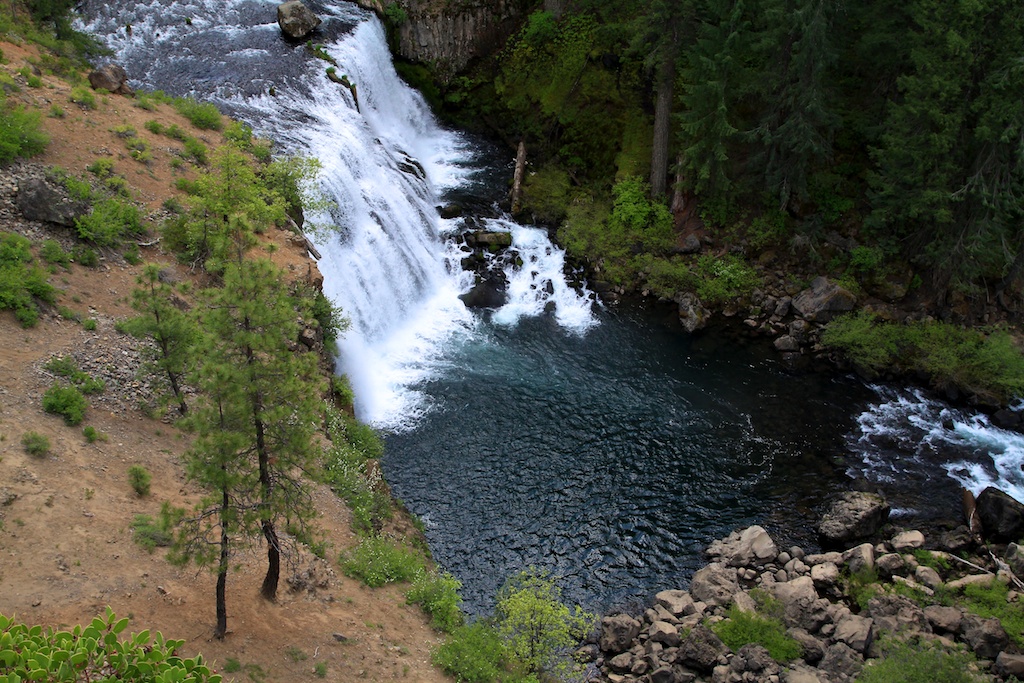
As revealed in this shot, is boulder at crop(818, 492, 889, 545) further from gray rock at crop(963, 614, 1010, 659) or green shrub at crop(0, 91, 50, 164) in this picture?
green shrub at crop(0, 91, 50, 164)

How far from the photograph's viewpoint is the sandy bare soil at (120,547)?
44.0ft

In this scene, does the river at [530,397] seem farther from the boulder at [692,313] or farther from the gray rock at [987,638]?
the gray rock at [987,638]

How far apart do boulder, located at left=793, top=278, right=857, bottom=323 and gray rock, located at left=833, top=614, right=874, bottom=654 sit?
48.6 ft

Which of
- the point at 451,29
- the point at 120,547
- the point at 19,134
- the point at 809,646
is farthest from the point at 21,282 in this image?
the point at 451,29

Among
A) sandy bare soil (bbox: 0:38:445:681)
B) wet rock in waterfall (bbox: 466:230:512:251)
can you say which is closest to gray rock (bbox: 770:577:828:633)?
sandy bare soil (bbox: 0:38:445:681)

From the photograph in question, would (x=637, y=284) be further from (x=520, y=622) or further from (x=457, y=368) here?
(x=520, y=622)

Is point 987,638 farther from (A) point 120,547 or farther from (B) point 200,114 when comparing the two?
(B) point 200,114

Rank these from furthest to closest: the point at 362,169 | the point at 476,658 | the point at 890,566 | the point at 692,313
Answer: the point at 362,169, the point at 692,313, the point at 890,566, the point at 476,658

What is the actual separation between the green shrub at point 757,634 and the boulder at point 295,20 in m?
33.1

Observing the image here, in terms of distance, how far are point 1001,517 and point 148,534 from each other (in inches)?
897

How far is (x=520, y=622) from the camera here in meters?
17.3

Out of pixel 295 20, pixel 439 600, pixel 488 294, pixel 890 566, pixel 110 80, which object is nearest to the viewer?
pixel 439 600

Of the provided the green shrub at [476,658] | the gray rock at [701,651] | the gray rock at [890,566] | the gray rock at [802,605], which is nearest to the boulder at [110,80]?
the green shrub at [476,658]

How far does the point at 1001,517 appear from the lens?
21781mm
